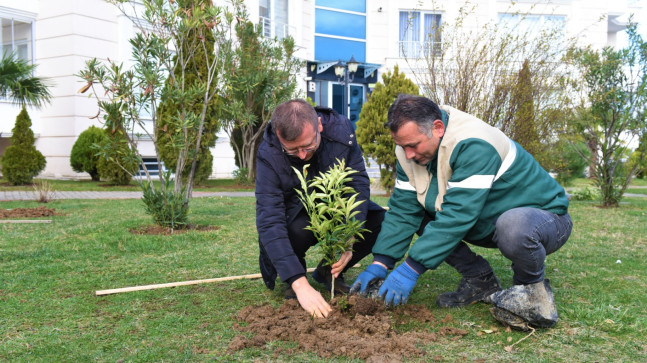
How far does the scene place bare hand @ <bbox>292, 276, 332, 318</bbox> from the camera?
9.52 feet

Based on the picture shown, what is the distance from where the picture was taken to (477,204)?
2.81 m

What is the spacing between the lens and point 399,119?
2.85m

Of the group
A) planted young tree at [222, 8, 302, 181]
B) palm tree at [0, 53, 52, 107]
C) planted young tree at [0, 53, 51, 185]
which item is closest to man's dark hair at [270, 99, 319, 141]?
planted young tree at [222, 8, 302, 181]

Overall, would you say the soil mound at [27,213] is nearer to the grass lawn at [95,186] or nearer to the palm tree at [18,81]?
the grass lawn at [95,186]

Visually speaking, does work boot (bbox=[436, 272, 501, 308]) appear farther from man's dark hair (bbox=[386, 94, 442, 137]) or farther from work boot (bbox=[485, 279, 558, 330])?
man's dark hair (bbox=[386, 94, 442, 137])

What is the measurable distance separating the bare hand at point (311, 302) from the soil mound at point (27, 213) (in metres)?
5.54

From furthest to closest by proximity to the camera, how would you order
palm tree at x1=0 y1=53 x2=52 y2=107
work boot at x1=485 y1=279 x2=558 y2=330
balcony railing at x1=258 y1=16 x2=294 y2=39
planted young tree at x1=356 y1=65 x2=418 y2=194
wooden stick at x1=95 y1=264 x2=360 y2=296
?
balcony railing at x1=258 y1=16 x2=294 y2=39 < planted young tree at x1=356 y1=65 x2=418 y2=194 < palm tree at x1=0 y1=53 x2=52 y2=107 < wooden stick at x1=95 y1=264 x2=360 y2=296 < work boot at x1=485 y1=279 x2=558 y2=330

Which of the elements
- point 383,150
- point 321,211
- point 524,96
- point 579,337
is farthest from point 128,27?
point 579,337

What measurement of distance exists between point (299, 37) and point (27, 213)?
13105 millimetres

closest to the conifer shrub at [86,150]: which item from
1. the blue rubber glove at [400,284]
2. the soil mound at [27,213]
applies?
the soil mound at [27,213]

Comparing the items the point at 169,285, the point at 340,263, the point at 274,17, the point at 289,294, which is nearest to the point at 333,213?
the point at 340,263

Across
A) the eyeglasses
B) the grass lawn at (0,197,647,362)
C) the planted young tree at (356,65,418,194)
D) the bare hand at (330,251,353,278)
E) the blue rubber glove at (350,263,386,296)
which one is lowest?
the grass lawn at (0,197,647,362)

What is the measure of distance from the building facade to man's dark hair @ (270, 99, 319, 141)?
677 cm

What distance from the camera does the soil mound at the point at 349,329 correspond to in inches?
100
